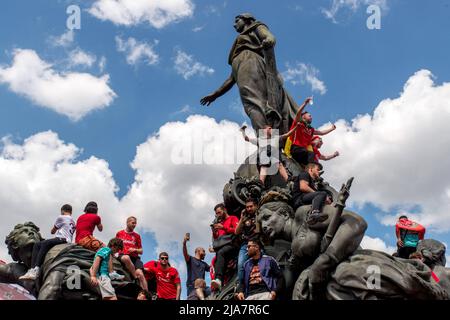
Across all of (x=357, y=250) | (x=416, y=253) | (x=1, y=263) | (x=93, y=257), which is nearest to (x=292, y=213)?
(x=357, y=250)

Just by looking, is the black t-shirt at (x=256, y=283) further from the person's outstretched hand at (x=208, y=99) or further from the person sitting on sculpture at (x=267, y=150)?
the person's outstretched hand at (x=208, y=99)

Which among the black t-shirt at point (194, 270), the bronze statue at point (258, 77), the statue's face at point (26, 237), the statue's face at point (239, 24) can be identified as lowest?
the black t-shirt at point (194, 270)

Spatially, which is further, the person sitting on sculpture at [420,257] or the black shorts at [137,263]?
the black shorts at [137,263]

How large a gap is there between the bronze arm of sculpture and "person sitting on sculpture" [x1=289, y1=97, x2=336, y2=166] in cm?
431

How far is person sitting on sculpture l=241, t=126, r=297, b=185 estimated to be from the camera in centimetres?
1224

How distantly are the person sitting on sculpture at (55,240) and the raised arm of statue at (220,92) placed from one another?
4.66m

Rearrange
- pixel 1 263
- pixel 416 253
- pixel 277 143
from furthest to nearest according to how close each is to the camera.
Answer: pixel 277 143 → pixel 1 263 → pixel 416 253

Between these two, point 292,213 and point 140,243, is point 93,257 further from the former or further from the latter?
point 292,213

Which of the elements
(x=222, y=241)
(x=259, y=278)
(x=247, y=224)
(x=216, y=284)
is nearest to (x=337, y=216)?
(x=259, y=278)

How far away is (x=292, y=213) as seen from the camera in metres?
9.54

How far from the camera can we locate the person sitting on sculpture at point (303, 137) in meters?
12.9

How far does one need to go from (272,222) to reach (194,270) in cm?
310

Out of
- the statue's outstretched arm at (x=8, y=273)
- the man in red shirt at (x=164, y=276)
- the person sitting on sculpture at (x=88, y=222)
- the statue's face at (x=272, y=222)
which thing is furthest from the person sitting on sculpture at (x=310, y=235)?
the statue's outstretched arm at (x=8, y=273)
